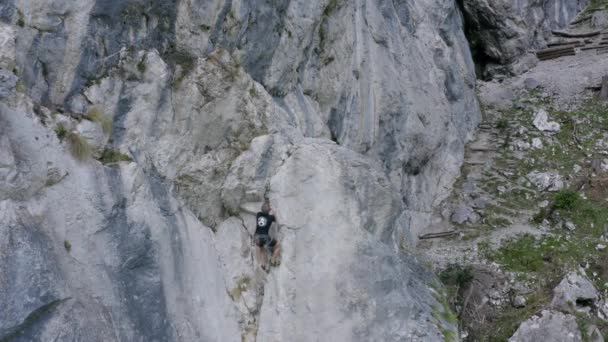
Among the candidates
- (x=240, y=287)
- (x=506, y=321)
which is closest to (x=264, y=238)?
(x=240, y=287)

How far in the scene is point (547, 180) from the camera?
21.4 m

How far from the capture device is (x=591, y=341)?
15250 millimetres

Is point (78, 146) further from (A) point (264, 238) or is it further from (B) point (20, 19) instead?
(A) point (264, 238)

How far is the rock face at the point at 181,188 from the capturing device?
29.0 feet

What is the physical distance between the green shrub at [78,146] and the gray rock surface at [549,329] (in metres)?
11.2

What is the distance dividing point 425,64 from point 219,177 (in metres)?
13.2

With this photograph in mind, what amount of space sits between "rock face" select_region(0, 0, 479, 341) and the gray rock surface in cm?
322

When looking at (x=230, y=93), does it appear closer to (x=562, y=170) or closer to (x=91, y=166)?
(x=91, y=166)

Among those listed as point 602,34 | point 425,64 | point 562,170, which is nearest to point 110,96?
point 425,64

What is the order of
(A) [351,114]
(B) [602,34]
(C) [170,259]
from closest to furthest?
(C) [170,259], (A) [351,114], (B) [602,34]

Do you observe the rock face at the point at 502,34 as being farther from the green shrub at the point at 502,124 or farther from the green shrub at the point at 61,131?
the green shrub at the point at 61,131

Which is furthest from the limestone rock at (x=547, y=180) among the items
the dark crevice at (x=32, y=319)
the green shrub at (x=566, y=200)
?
the dark crevice at (x=32, y=319)

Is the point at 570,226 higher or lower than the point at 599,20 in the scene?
lower

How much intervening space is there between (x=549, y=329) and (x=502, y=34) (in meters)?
19.4
